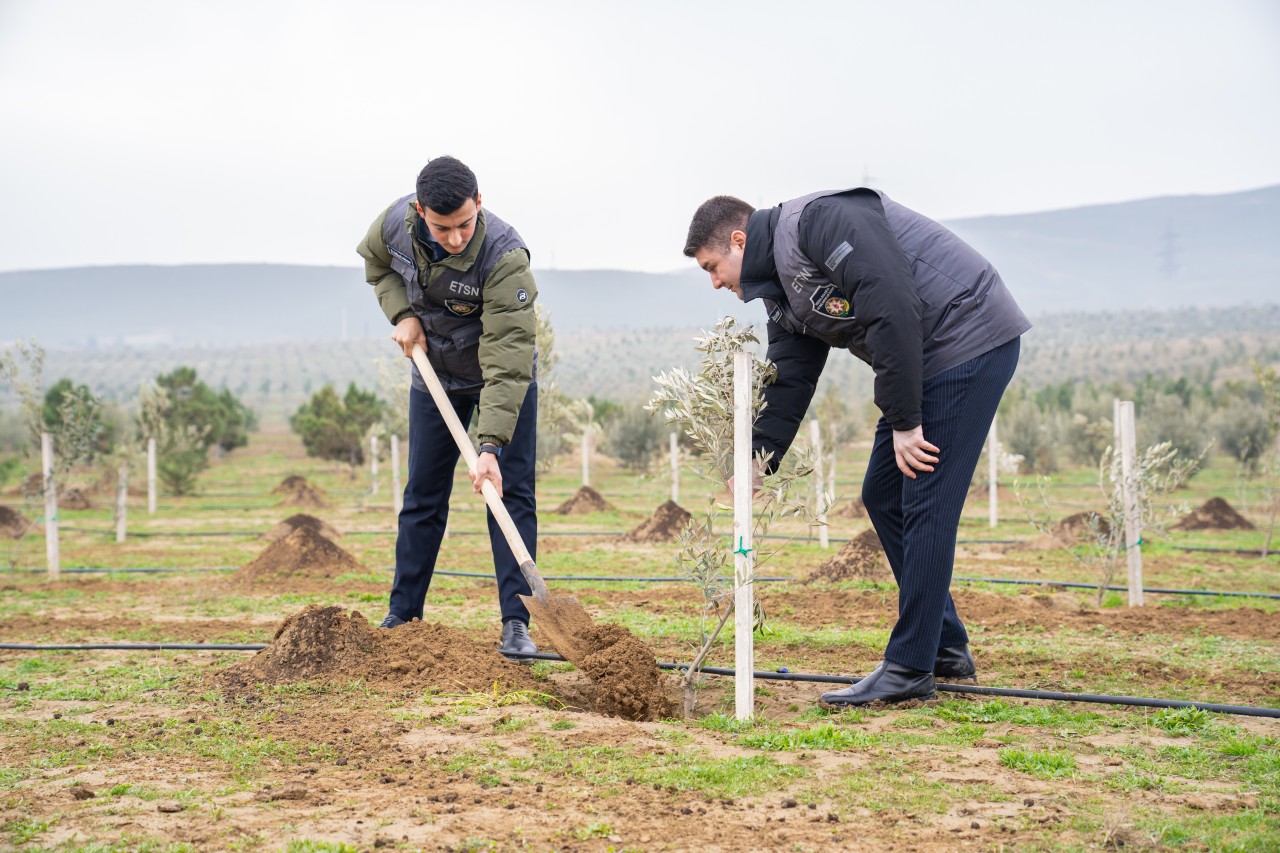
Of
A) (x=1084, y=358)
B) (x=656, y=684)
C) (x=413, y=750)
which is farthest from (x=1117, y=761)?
(x=1084, y=358)

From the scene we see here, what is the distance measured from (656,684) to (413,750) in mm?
1128

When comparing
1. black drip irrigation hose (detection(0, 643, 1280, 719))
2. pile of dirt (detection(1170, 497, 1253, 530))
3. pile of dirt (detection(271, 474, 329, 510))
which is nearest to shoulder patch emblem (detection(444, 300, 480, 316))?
black drip irrigation hose (detection(0, 643, 1280, 719))

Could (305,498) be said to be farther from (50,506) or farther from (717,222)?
(717,222)

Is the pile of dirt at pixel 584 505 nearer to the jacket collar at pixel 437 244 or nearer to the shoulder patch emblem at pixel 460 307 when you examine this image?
the shoulder patch emblem at pixel 460 307

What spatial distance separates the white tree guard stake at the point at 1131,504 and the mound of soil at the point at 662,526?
6034 mm

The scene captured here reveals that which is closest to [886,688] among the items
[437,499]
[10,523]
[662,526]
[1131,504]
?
[437,499]

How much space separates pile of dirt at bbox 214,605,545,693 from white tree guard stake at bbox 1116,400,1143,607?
15.5 feet

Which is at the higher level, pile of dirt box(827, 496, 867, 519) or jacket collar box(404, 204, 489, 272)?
jacket collar box(404, 204, 489, 272)

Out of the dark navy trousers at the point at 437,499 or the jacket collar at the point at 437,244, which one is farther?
the dark navy trousers at the point at 437,499

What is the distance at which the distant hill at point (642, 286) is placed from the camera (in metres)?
152

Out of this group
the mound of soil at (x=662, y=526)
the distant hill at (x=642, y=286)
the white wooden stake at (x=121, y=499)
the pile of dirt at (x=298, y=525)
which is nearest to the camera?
the pile of dirt at (x=298, y=525)

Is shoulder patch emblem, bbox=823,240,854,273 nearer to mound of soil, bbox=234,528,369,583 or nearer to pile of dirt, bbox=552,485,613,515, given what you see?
mound of soil, bbox=234,528,369,583

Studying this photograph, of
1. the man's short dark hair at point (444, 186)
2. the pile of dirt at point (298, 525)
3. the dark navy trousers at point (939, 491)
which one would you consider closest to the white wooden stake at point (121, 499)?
the pile of dirt at point (298, 525)

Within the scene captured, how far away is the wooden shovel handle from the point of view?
490 cm
